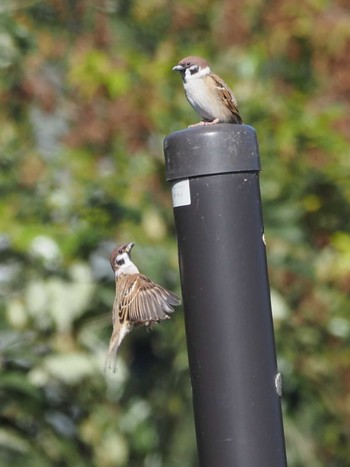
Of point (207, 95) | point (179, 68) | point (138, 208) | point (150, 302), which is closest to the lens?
point (150, 302)

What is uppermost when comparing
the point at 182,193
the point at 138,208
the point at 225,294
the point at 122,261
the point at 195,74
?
the point at 195,74

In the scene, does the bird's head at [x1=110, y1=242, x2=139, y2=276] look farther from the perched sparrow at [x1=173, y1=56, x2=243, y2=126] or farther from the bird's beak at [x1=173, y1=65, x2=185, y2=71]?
the bird's beak at [x1=173, y1=65, x2=185, y2=71]

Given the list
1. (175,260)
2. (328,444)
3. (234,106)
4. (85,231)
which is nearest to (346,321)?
(328,444)

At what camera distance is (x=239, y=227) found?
10.4 feet

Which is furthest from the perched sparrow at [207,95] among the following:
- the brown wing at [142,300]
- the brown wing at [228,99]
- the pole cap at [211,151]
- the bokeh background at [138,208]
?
the bokeh background at [138,208]

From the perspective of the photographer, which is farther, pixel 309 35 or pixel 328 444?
pixel 309 35

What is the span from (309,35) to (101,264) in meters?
2.73

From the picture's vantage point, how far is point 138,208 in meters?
5.79

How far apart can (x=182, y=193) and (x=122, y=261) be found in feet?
1.55

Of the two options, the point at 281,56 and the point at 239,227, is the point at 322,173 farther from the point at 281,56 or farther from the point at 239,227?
the point at 239,227

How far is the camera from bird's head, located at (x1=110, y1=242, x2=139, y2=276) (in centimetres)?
353

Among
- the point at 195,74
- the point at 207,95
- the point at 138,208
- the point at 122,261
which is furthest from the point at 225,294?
the point at 138,208

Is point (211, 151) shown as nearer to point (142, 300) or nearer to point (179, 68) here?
point (142, 300)

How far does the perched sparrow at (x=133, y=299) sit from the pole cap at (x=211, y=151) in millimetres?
299
